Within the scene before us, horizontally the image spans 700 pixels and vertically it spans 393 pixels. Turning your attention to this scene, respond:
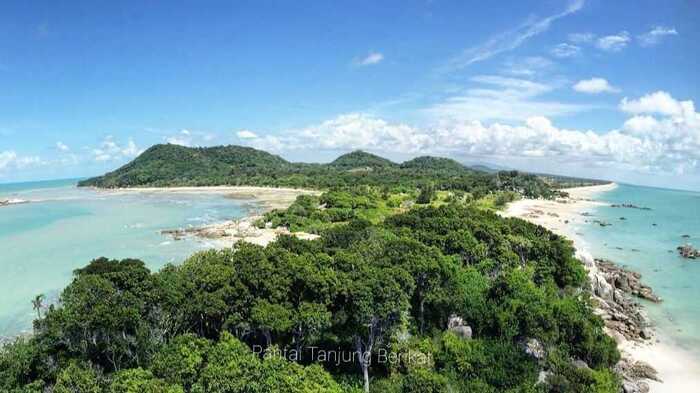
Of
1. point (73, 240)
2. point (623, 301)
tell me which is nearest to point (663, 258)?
point (623, 301)

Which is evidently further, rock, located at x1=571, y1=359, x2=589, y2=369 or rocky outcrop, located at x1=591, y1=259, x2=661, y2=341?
rocky outcrop, located at x1=591, y1=259, x2=661, y2=341

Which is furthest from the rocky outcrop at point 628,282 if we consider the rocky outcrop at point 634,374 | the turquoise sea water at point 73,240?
the turquoise sea water at point 73,240

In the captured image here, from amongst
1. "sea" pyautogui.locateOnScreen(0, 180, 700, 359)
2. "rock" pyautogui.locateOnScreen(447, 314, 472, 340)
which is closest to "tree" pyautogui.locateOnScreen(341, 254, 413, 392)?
"rock" pyautogui.locateOnScreen(447, 314, 472, 340)

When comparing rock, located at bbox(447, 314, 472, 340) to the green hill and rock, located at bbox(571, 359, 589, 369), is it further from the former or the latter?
the green hill

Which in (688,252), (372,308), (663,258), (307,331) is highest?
(372,308)

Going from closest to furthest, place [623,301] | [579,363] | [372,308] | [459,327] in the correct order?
1. [372,308]
2. [579,363]
3. [459,327]
4. [623,301]

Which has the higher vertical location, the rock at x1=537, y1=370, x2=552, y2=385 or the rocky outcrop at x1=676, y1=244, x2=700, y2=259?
the rock at x1=537, y1=370, x2=552, y2=385

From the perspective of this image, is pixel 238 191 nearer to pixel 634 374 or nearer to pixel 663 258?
pixel 663 258
